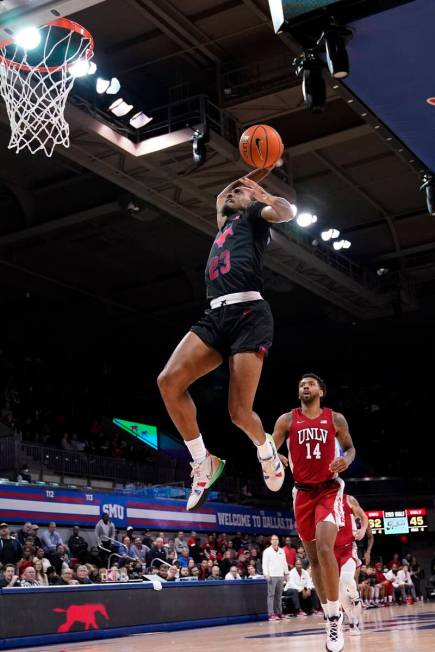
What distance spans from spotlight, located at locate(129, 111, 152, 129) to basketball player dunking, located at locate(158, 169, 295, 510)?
1116 cm

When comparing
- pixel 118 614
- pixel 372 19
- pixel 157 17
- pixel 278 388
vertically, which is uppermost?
pixel 157 17

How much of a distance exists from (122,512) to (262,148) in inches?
621

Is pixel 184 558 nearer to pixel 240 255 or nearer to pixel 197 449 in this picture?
pixel 197 449

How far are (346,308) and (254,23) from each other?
12.3 meters

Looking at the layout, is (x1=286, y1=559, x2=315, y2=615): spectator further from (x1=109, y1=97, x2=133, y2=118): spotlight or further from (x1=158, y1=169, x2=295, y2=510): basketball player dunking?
(x1=158, y1=169, x2=295, y2=510): basketball player dunking

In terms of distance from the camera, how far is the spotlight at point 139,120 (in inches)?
654

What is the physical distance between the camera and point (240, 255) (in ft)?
18.8

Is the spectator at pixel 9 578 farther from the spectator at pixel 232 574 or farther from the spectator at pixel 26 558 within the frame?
the spectator at pixel 232 574

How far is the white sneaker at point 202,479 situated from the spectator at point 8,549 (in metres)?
8.99

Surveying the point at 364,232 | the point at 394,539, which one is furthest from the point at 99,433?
the point at 394,539

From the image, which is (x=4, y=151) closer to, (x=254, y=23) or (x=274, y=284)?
Answer: (x=254, y=23)

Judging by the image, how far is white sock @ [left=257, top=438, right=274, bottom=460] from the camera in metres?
5.93

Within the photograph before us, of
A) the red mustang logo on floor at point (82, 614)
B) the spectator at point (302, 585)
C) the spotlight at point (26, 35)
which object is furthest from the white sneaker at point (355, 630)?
the spotlight at point (26, 35)

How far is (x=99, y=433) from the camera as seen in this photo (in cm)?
2762
